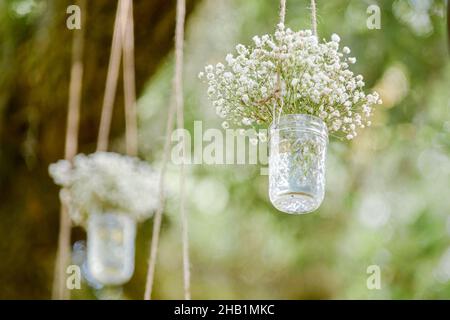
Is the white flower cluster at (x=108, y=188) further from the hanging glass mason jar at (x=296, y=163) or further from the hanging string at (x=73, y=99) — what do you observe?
the hanging glass mason jar at (x=296, y=163)

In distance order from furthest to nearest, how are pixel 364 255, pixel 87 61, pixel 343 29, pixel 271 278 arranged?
pixel 271 278, pixel 364 255, pixel 343 29, pixel 87 61

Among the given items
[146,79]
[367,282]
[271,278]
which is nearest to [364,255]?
[367,282]

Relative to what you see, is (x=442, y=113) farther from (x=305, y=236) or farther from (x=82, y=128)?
(x=82, y=128)

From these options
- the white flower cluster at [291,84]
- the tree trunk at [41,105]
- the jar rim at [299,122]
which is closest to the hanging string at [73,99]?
the tree trunk at [41,105]

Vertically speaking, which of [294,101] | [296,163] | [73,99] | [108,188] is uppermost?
[73,99]

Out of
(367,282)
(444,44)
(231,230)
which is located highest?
(444,44)

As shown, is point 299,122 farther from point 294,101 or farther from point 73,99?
point 73,99

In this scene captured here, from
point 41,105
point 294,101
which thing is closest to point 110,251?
point 294,101
